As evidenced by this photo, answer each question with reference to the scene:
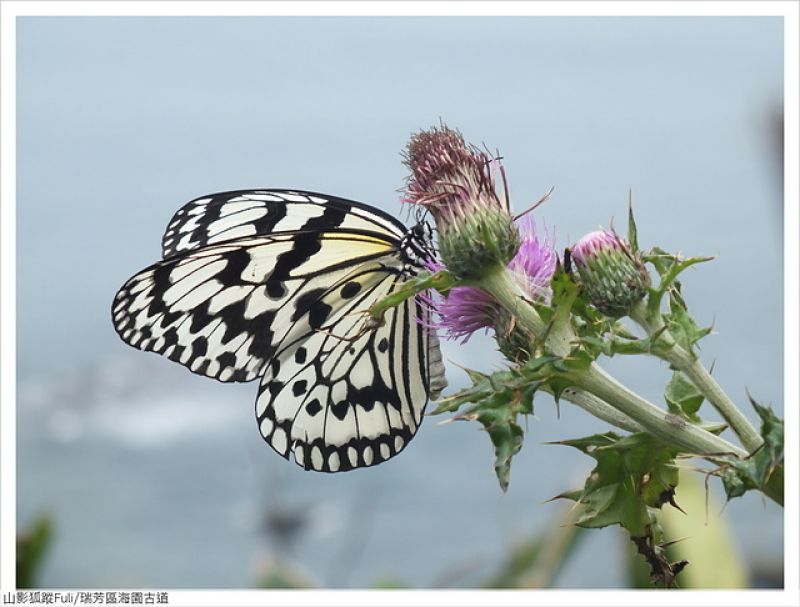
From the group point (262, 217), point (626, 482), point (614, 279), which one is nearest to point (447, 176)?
point (614, 279)

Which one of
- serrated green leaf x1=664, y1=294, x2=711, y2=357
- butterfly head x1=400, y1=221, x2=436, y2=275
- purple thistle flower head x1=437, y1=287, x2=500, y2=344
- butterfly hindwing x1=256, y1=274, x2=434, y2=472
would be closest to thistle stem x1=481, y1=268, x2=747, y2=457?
serrated green leaf x1=664, y1=294, x2=711, y2=357

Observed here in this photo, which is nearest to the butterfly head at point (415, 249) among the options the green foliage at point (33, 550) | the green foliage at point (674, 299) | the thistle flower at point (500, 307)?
the thistle flower at point (500, 307)

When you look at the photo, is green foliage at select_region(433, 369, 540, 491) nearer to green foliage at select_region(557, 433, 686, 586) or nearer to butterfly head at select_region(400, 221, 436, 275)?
green foliage at select_region(557, 433, 686, 586)

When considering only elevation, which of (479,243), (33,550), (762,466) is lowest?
(33,550)

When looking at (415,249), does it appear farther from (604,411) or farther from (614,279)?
(604,411)

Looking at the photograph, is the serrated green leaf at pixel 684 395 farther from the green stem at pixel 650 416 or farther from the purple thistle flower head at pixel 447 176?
the purple thistle flower head at pixel 447 176

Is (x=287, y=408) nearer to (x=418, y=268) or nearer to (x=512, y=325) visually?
(x=418, y=268)
